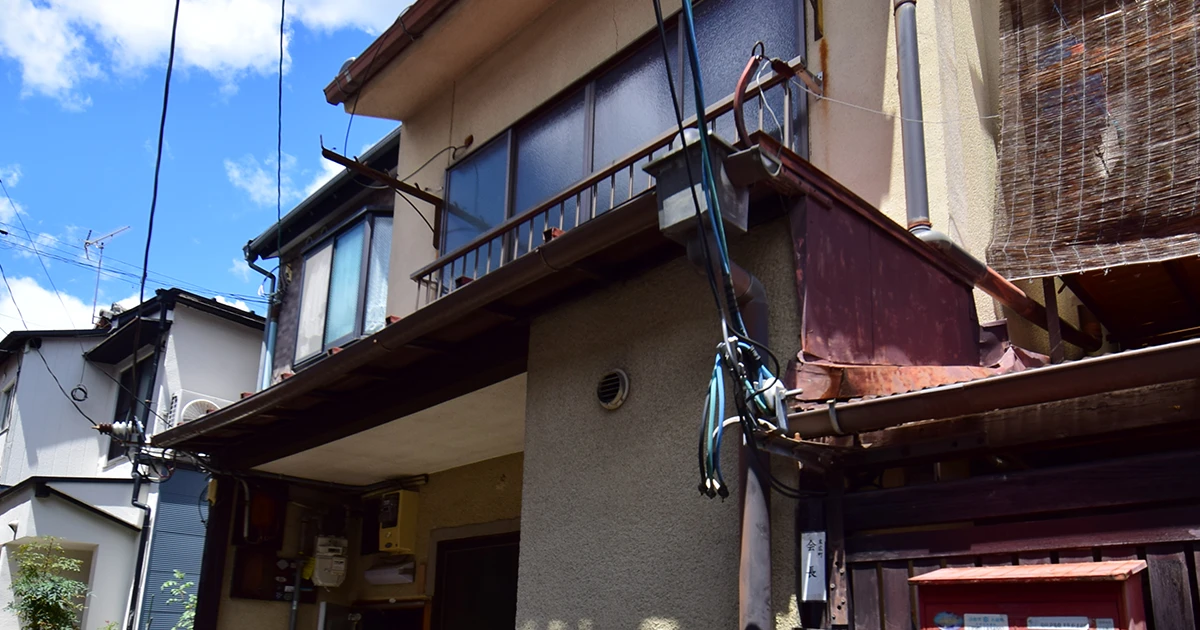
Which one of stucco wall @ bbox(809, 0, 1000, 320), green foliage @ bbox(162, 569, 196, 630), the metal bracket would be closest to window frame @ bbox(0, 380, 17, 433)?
green foliage @ bbox(162, 569, 196, 630)

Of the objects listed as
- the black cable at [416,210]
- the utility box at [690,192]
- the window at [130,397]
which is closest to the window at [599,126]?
the black cable at [416,210]

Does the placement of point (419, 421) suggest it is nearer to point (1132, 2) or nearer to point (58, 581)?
point (1132, 2)

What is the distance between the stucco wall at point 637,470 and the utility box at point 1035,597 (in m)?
0.73

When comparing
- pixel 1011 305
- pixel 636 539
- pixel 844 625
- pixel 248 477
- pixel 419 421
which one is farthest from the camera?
pixel 248 477

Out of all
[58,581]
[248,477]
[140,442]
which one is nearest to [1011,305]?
[248,477]

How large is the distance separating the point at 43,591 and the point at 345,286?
247 inches

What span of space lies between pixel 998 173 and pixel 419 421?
4.27 metres

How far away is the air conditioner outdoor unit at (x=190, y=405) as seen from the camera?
1555 centimetres

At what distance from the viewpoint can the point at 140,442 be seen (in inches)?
368

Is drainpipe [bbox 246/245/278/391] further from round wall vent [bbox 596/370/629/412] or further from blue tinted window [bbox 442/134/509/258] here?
round wall vent [bbox 596/370/629/412]

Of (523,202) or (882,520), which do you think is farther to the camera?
(523,202)

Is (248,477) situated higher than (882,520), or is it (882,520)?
(248,477)

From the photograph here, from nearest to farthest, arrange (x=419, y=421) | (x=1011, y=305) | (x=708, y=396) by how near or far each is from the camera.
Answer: (x=708, y=396) → (x=1011, y=305) → (x=419, y=421)

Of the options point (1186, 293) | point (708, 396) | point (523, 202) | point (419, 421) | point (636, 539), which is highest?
point (523, 202)
